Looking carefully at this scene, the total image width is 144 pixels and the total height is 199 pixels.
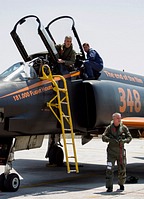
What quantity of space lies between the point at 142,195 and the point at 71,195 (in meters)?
1.35

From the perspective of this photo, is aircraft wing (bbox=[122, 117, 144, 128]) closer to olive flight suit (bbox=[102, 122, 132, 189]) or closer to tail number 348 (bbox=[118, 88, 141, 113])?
tail number 348 (bbox=[118, 88, 141, 113])

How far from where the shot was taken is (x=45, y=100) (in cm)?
963

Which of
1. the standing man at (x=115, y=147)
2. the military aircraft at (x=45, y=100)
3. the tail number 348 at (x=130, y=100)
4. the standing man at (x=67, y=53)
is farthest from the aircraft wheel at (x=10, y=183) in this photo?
the tail number 348 at (x=130, y=100)

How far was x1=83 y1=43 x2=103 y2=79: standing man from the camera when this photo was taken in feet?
36.1

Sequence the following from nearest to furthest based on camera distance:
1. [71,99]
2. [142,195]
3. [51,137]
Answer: [142,195] → [71,99] → [51,137]

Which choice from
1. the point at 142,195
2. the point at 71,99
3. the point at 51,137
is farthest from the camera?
the point at 51,137

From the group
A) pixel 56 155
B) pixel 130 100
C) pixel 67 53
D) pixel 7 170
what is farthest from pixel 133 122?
pixel 56 155

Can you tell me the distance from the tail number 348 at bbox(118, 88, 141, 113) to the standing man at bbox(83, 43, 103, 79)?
771mm

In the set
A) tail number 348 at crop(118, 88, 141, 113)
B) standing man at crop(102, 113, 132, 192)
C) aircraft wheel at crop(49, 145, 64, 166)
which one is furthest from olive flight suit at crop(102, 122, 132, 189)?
aircraft wheel at crop(49, 145, 64, 166)

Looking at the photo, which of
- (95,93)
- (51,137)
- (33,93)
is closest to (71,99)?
(95,93)

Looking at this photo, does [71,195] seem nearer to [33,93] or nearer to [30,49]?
[33,93]

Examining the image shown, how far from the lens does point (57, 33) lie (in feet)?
37.7

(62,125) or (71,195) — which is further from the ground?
(62,125)

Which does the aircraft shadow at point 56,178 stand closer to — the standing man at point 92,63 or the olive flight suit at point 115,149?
the olive flight suit at point 115,149
